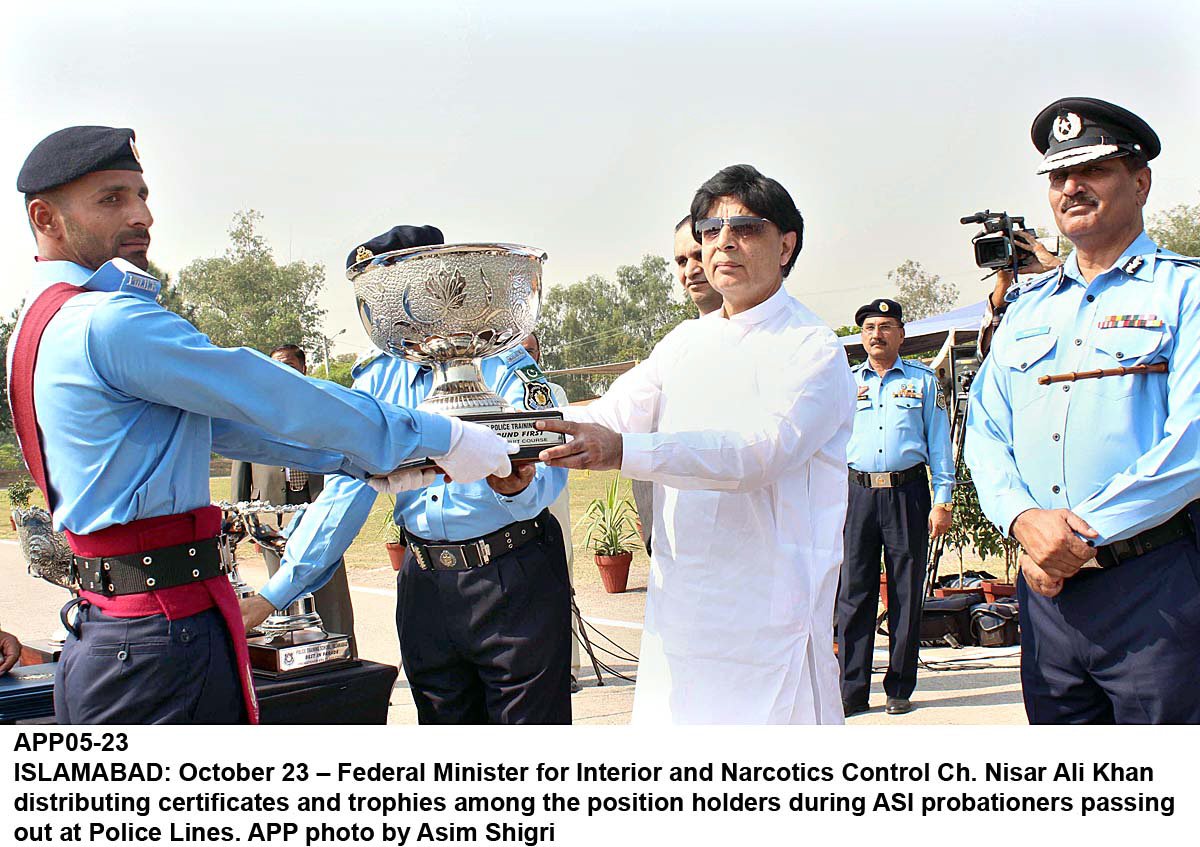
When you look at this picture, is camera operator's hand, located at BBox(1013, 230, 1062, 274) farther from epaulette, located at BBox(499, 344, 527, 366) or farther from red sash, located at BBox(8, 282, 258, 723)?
red sash, located at BBox(8, 282, 258, 723)

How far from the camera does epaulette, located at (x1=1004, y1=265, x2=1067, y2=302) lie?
108 inches

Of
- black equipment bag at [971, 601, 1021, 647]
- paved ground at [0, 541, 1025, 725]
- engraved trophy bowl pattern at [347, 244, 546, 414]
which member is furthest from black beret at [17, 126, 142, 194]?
black equipment bag at [971, 601, 1021, 647]

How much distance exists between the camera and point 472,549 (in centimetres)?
291

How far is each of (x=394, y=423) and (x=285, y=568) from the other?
2.95 feet

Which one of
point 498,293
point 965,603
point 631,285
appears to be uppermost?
point 631,285

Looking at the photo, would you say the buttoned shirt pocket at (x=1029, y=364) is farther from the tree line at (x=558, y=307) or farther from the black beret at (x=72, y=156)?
the tree line at (x=558, y=307)

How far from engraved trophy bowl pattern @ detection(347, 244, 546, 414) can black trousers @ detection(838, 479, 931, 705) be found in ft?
11.8

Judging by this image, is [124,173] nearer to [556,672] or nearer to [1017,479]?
[556,672]

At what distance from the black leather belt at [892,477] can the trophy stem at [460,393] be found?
366cm

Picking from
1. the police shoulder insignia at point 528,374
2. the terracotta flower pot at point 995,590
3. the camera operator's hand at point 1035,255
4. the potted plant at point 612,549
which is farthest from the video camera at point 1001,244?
the potted plant at point 612,549

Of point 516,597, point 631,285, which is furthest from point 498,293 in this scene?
point 631,285

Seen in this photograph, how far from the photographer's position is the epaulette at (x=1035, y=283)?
2.74 meters

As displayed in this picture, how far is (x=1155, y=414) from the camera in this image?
8.02ft
